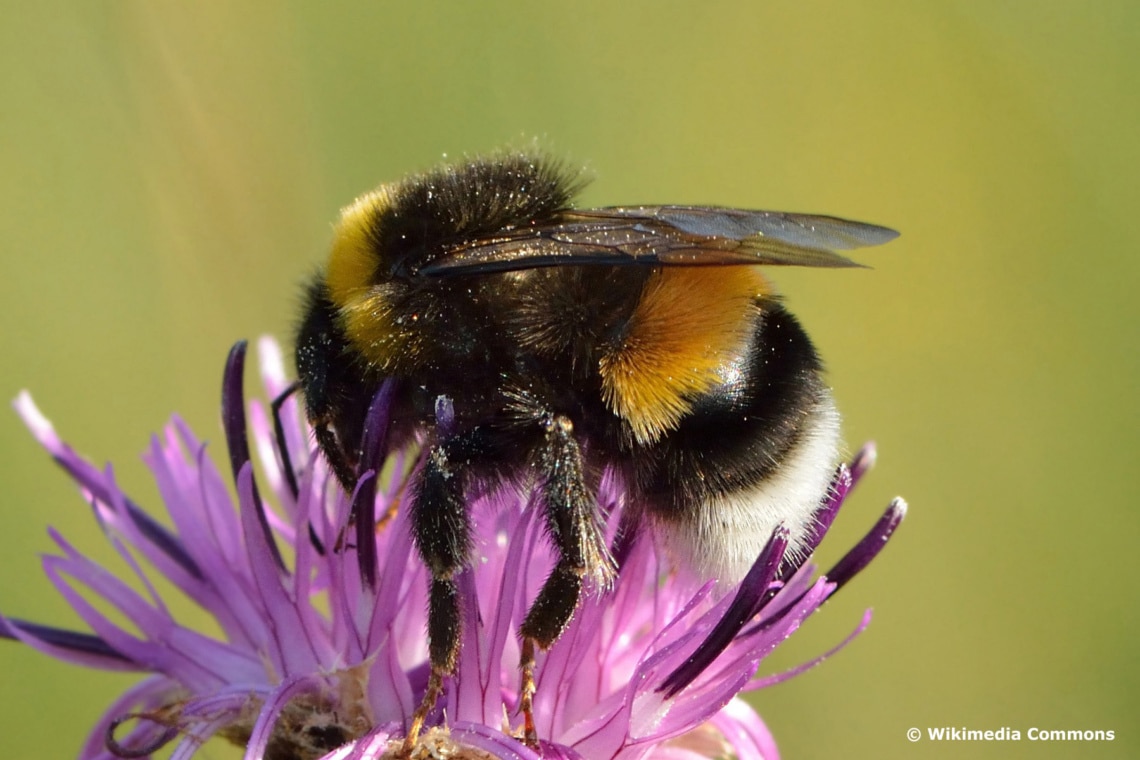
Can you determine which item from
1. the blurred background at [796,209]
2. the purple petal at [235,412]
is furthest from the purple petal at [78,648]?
the blurred background at [796,209]

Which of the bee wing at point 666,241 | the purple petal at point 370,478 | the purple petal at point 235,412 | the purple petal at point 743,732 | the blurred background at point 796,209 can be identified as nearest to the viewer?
the bee wing at point 666,241

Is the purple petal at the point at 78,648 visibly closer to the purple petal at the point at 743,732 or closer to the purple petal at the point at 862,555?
the purple petal at the point at 743,732

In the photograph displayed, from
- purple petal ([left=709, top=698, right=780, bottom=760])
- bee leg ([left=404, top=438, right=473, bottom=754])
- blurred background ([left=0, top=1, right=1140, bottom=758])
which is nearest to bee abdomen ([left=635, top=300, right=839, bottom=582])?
bee leg ([left=404, top=438, right=473, bottom=754])

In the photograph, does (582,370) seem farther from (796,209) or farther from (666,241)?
(796,209)

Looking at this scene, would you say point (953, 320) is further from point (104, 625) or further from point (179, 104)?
point (104, 625)

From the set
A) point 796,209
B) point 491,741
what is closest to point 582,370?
point 491,741

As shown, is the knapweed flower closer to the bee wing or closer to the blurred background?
the bee wing

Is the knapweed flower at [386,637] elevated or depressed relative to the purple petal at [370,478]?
depressed
